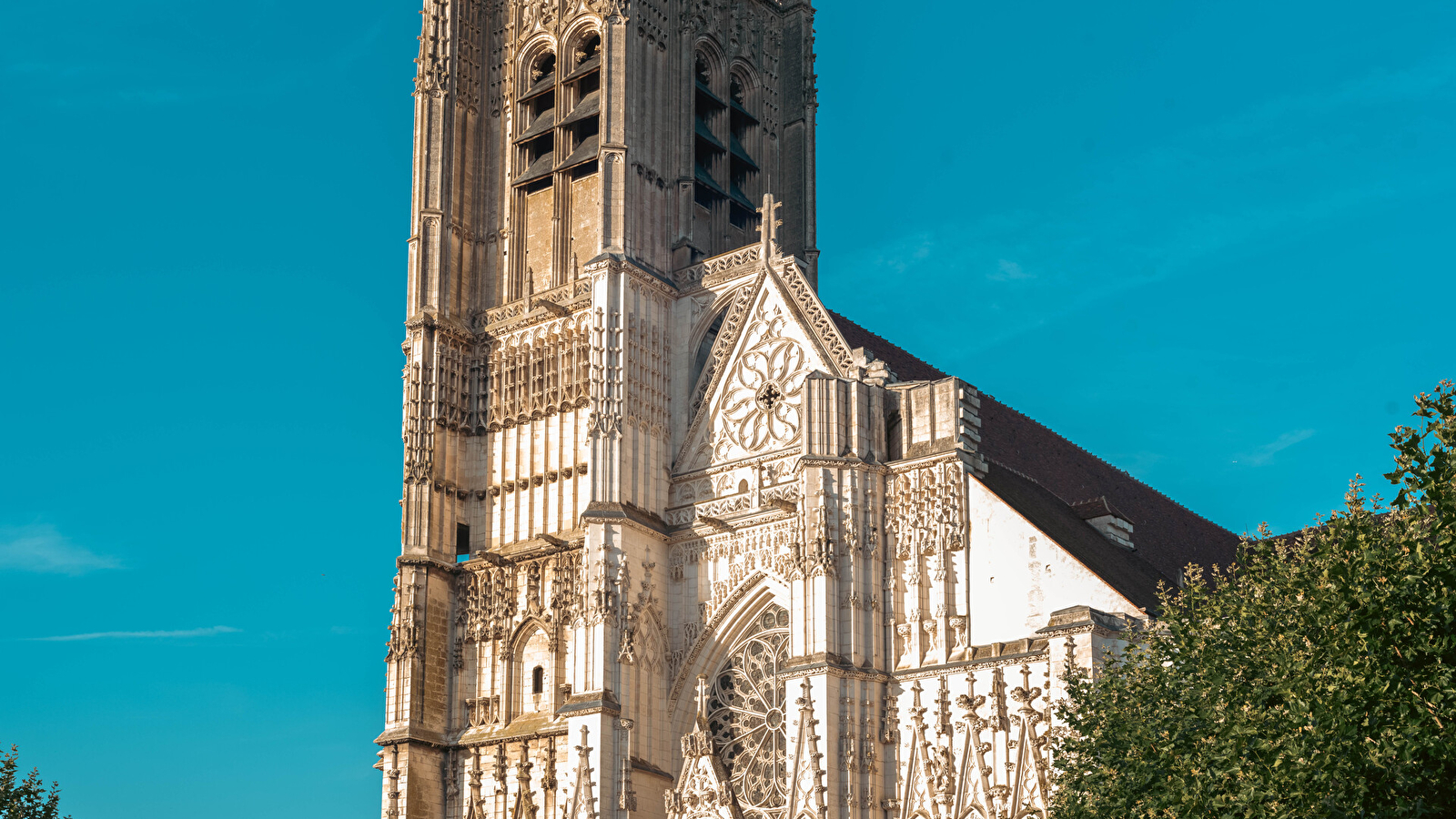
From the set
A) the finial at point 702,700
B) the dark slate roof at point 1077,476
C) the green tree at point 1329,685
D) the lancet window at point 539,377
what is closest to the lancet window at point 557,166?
the lancet window at point 539,377

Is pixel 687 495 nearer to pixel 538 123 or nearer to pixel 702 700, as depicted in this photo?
Result: pixel 702 700

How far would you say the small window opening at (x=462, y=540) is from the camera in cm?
3847

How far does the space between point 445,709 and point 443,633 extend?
5.03 feet

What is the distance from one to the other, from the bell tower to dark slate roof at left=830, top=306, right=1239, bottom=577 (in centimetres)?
352

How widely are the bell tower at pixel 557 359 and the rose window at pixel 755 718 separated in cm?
122

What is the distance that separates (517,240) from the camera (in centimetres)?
4044

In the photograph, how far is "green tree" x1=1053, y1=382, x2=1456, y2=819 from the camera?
17.5 m

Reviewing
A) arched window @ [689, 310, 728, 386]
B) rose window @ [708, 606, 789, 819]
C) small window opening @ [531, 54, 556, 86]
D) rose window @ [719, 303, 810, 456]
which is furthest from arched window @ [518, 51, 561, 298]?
rose window @ [708, 606, 789, 819]

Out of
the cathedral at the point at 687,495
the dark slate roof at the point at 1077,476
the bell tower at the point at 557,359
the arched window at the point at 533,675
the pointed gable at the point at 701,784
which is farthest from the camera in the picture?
the dark slate roof at the point at 1077,476

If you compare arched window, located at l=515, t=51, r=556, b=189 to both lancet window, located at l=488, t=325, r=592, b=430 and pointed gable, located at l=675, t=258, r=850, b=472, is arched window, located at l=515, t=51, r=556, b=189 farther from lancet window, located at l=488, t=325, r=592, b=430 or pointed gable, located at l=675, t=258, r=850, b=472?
pointed gable, located at l=675, t=258, r=850, b=472

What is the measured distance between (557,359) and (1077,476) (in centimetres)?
1211

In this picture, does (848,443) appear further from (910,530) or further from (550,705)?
(550,705)

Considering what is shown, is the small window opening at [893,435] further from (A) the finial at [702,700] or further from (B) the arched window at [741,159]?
(B) the arched window at [741,159]

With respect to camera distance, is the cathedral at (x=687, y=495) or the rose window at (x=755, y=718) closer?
the cathedral at (x=687, y=495)
